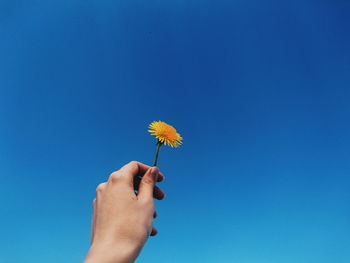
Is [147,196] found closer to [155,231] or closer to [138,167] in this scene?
A: [138,167]

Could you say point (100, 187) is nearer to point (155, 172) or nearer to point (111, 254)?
point (155, 172)

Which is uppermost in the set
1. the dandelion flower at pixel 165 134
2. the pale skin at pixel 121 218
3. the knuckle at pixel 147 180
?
the dandelion flower at pixel 165 134

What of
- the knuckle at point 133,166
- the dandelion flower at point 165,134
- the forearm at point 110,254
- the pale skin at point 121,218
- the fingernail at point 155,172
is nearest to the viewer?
the forearm at point 110,254

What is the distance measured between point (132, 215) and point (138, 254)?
0.93 feet

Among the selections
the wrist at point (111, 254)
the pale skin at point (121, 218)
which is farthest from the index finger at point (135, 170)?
the wrist at point (111, 254)

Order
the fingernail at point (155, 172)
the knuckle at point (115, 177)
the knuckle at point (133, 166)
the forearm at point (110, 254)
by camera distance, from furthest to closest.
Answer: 1. the fingernail at point (155, 172)
2. the knuckle at point (133, 166)
3. the knuckle at point (115, 177)
4. the forearm at point (110, 254)

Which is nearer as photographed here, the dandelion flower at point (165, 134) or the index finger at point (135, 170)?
the index finger at point (135, 170)

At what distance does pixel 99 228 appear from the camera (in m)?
1.83

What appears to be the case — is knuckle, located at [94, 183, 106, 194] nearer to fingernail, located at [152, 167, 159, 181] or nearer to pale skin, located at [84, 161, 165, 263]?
pale skin, located at [84, 161, 165, 263]

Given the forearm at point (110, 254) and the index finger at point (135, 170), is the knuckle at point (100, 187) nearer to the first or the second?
the index finger at point (135, 170)

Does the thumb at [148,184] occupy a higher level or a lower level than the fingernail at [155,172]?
lower

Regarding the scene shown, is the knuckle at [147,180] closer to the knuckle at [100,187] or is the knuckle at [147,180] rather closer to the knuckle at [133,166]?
the knuckle at [133,166]

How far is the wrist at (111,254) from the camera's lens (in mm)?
1480

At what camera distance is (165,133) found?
3.47 m
